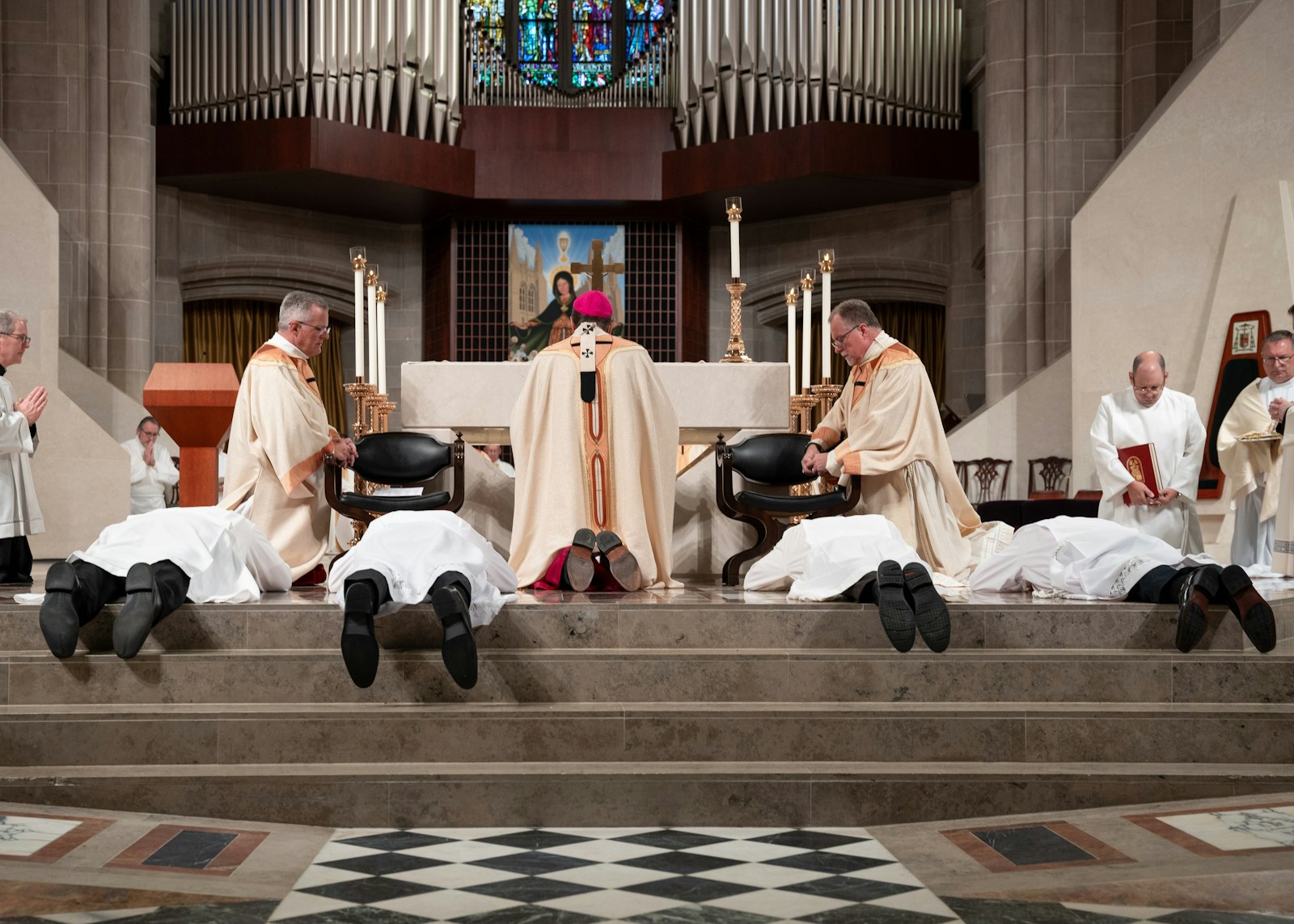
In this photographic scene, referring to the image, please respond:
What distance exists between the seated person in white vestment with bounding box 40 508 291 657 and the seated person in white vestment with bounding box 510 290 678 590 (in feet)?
3.83

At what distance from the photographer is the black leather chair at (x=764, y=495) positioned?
621 cm

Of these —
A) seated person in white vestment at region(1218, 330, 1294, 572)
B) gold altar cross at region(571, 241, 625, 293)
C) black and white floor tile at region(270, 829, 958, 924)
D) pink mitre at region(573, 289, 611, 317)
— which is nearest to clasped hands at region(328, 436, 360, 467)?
pink mitre at region(573, 289, 611, 317)

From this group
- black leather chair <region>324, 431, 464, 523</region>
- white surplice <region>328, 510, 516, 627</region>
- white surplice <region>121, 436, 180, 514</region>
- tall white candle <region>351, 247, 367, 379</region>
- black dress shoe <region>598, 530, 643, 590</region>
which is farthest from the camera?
white surplice <region>121, 436, 180, 514</region>

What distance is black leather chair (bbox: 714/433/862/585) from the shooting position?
6.21 metres

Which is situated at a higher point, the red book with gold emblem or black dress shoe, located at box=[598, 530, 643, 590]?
the red book with gold emblem

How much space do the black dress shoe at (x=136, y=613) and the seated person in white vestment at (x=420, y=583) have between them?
1.84 ft

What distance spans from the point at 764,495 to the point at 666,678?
216cm

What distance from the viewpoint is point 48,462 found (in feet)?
33.4

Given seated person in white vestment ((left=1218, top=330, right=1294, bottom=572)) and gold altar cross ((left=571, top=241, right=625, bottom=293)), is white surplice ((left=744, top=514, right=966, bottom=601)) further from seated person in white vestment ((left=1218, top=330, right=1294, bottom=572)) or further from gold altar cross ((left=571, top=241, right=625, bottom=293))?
gold altar cross ((left=571, top=241, right=625, bottom=293))

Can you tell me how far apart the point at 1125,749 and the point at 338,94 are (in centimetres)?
1120

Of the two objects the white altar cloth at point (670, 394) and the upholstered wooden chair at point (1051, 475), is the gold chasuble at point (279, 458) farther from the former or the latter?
the upholstered wooden chair at point (1051, 475)

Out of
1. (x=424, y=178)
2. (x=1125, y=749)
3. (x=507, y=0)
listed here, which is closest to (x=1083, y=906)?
(x=1125, y=749)

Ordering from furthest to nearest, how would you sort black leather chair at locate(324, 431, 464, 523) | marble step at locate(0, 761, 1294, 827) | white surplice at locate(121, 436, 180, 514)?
1. white surplice at locate(121, 436, 180, 514)
2. black leather chair at locate(324, 431, 464, 523)
3. marble step at locate(0, 761, 1294, 827)

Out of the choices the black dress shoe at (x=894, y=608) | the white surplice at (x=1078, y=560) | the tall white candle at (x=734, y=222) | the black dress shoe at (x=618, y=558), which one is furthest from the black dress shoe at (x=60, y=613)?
the tall white candle at (x=734, y=222)
